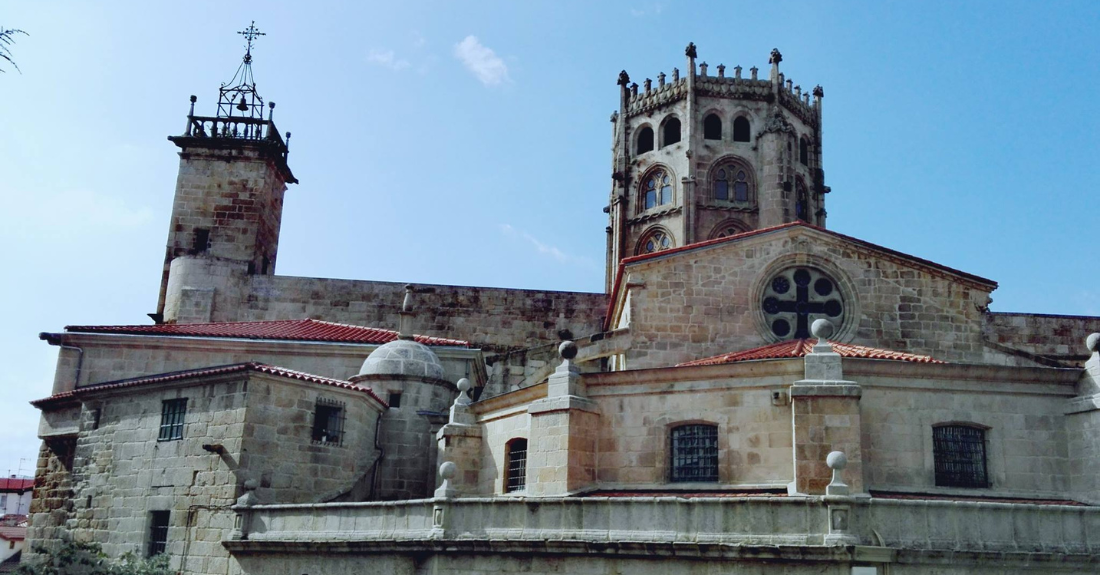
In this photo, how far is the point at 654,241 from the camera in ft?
155

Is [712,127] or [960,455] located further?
[712,127]

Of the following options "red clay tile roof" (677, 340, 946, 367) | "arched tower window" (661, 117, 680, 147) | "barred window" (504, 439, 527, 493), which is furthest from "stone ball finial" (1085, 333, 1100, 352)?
"arched tower window" (661, 117, 680, 147)

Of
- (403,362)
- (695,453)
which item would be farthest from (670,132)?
(695,453)

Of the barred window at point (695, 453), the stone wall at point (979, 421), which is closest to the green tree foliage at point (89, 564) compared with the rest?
the barred window at point (695, 453)

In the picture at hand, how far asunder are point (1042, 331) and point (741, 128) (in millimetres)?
17463

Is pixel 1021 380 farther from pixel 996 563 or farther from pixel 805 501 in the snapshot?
pixel 805 501

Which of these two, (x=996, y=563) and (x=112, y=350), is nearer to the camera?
(x=996, y=563)

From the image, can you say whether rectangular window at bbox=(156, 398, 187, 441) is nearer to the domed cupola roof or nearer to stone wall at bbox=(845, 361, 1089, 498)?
Result: the domed cupola roof

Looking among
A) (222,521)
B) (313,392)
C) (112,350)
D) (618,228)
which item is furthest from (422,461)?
(618,228)

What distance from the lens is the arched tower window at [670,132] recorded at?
48.4 meters

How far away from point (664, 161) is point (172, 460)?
32.2 metres

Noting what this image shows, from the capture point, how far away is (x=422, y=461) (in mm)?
22969

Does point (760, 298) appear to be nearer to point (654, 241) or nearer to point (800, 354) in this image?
point (800, 354)

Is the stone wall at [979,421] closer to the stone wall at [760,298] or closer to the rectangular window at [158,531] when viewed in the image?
the stone wall at [760,298]
